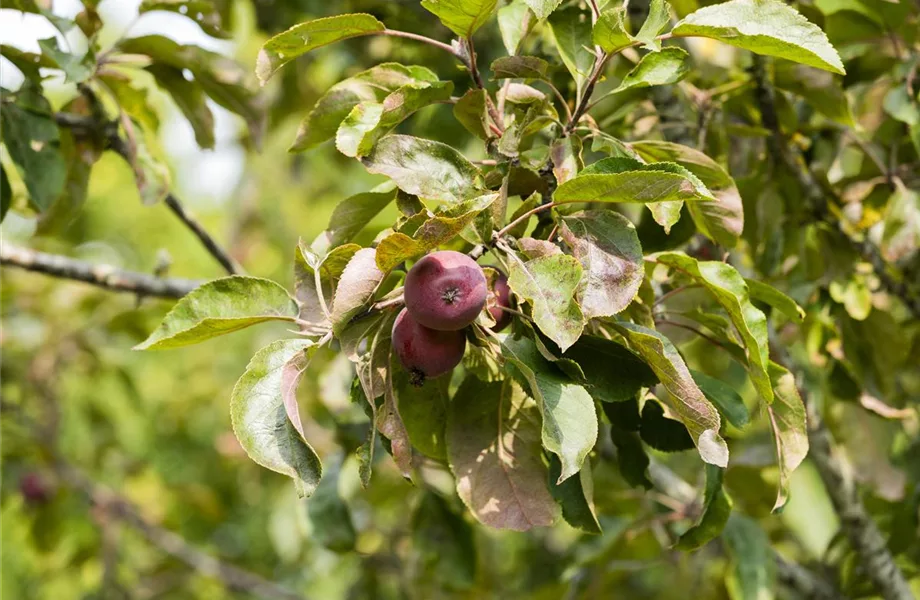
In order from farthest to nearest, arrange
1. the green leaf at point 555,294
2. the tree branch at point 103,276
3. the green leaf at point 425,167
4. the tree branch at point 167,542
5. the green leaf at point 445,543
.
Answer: the tree branch at point 167,542 → the green leaf at point 445,543 → the tree branch at point 103,276 → the green leaf at point 425,167 → the green leaf at point 555,294

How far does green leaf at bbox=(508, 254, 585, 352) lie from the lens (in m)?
0.80

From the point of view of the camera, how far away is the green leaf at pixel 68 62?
1.26 m

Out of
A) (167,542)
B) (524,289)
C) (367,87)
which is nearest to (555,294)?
(524,289)

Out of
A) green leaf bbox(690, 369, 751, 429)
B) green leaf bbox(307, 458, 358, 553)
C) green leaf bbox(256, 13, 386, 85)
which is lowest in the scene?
green leaf bbox(307, 458, 358, 553)

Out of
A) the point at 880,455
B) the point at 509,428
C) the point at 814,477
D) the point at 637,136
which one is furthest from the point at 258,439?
the point at 814,477

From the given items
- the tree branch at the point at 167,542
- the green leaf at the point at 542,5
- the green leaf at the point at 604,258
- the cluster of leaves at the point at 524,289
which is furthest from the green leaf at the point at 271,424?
the tree branch at the point at 167,542

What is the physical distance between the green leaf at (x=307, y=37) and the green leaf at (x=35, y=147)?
20.0 inches

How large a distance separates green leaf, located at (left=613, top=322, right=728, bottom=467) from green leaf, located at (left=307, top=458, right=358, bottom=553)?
990mm

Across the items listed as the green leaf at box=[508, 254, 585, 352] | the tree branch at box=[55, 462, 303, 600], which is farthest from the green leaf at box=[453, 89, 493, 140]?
the tree branch at box=[55, 462, 303, 600]

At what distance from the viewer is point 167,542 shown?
125 inches

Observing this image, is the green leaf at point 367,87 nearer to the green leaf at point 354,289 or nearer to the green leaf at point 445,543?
the green leaf at point 354,289

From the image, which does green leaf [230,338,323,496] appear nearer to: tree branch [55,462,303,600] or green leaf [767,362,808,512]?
green leaf [767,362,808,512]

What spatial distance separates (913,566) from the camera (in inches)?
65.6

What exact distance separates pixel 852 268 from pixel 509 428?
0.78 m
